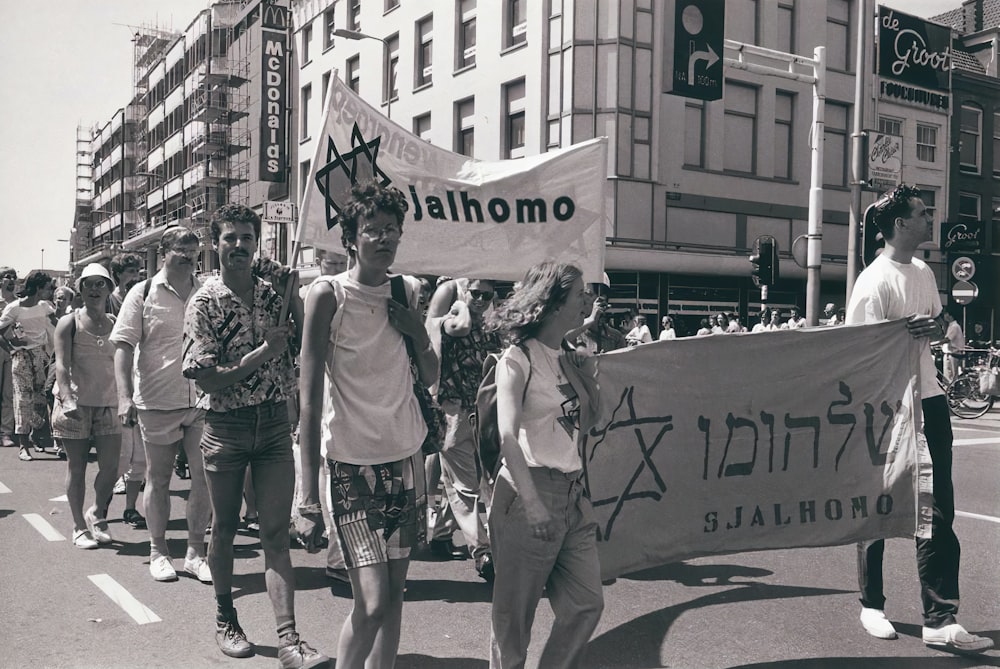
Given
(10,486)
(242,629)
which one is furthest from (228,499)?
(10,486)

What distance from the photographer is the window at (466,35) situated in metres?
27.6

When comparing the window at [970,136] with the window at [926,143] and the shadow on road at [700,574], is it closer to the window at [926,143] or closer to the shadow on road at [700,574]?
the window at [926,143]

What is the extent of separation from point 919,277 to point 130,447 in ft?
18.4

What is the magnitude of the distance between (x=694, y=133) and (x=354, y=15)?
13413 millimetres

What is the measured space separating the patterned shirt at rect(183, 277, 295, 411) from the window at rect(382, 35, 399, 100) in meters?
27.3

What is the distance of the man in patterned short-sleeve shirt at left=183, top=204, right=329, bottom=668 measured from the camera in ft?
13.5

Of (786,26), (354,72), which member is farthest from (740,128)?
(354,72)

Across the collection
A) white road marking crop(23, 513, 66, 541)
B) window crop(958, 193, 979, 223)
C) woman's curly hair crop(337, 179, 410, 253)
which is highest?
window crop(958, 193, 979, 223)

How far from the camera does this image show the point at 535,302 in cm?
337

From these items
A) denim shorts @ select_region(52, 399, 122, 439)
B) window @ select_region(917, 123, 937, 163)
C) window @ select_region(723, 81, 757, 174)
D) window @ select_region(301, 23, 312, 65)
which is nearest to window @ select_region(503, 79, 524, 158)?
window @ select_region(723, 81, 757, 174)

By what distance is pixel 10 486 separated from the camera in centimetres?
871

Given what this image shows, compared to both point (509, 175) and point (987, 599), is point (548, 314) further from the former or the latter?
point (509, 175)

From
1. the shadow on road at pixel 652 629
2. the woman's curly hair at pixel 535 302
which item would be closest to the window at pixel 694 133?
the shadow on road at pixel 652 629

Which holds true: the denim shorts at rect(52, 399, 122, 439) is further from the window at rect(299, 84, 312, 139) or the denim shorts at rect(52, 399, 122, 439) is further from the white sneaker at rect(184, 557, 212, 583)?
the window at rect(299, 84, 312, 139)
